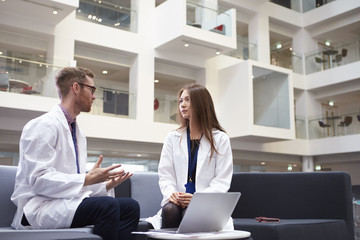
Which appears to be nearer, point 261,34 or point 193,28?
point 193,28

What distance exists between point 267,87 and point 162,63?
362 cm

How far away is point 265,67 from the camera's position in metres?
13.9

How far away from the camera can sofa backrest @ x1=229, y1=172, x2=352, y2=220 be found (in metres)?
3.96

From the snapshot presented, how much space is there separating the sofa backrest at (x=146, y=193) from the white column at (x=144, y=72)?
7.54 m

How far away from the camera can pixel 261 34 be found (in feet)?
52.0

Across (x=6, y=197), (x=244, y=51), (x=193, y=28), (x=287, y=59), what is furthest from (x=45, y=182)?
(x=287, y=59)

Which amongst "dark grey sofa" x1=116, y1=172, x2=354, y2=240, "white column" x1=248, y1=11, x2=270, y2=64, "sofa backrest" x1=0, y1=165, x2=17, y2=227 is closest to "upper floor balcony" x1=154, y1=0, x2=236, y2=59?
"white column" x1=248, y1=11, x2=270, y2=64

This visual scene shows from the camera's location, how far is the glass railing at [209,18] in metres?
12.6

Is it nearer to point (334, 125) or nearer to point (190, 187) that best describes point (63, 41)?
point (190, 187)

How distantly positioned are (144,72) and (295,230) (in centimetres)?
1005

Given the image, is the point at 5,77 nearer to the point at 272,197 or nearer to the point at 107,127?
the point at 107,127

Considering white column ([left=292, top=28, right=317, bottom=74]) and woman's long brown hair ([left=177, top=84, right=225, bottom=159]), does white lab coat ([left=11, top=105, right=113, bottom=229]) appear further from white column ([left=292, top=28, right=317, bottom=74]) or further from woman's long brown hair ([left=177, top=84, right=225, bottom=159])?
white column ([left=292, top=28, right=317, bottom=74])

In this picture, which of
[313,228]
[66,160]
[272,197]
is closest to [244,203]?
[272,197]

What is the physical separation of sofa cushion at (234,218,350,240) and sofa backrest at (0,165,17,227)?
72.0 inches
